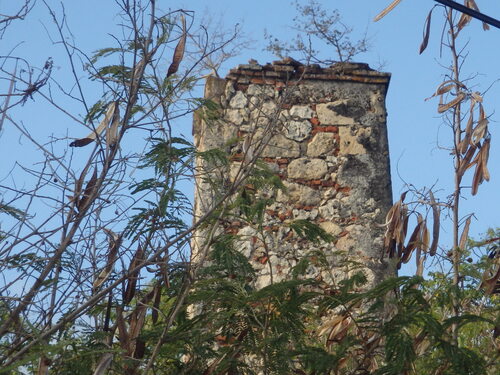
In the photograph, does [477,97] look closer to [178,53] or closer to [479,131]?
[479,131]

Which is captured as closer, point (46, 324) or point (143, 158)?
point (46, 324)

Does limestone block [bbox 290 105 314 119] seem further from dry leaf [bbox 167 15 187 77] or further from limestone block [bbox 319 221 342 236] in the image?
dry leaf [bbox 167 15 187 77]

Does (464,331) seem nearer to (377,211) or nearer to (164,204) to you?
(377,211)

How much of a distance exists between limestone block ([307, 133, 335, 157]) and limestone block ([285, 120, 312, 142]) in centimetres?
8

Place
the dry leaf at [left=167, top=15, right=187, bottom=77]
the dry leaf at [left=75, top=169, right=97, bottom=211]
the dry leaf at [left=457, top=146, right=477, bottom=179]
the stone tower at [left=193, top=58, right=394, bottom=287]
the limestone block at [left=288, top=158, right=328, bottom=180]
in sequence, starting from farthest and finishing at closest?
the limestone block at [left=288, top=158, right=328, bottom=180] < the stone tower at [left=193, top=58, right=394, bottom=287] < the dry leaf at [left=457, top=146, right=477, bottom=179] < the dry leaf at [left=167, top=15, right=187, bottom=77] < the dry leaf at [left=75, top=169, right=97, bottom=211]

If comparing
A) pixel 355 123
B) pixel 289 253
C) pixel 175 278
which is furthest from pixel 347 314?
pixel 355 123

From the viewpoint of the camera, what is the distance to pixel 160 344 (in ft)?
12.4

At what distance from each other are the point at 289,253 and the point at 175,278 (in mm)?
2403

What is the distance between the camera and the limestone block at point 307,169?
6840mm

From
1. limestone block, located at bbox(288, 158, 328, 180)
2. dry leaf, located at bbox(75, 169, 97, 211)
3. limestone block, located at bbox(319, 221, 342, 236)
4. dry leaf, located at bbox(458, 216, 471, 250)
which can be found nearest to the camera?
dry leaf, located at bbox(75, 169, 97, 211)

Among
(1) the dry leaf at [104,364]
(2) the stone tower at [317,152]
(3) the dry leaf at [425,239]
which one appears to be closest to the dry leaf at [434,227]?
(3) the dry leaf at [425,239]

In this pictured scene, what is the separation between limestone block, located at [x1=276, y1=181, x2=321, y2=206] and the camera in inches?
267

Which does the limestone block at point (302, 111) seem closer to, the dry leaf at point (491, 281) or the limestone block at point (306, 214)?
the limestone block at point (306, 214)

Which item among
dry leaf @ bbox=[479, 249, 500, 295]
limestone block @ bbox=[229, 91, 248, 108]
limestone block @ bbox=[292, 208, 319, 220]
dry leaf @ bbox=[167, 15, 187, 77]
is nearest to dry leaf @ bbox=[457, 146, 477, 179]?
dry leaf @ bbox=[479, 249, 500, 295]
